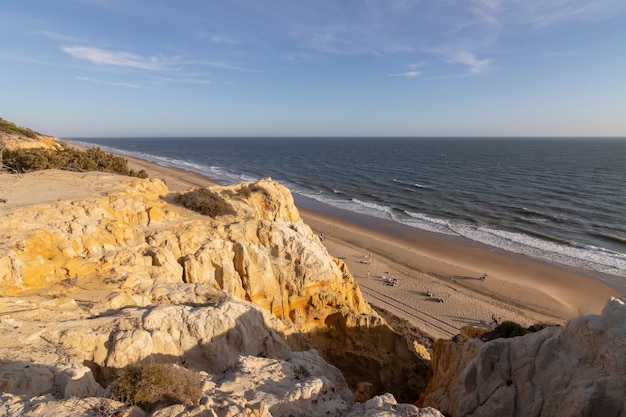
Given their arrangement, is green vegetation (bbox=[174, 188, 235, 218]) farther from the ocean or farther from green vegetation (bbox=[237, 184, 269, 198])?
the ocean

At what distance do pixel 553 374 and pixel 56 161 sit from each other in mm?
20391

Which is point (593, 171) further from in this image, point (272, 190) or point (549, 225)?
point (272, 190)

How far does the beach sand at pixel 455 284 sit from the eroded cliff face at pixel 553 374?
11.1 meters

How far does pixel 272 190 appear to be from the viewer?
1527cm

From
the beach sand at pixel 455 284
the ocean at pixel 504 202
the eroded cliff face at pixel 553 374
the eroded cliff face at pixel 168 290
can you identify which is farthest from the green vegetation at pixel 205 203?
the ocean at pixel 504 202

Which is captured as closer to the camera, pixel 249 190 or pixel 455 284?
pixel 249 190

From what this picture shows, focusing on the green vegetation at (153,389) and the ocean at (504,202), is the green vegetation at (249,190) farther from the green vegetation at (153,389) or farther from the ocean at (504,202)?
the ocean at (504,202)

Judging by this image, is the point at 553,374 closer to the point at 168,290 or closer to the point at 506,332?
the point at 506,332

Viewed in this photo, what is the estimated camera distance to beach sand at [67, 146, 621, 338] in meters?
20.8

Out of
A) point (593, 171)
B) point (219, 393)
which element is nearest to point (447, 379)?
point (219, 393)

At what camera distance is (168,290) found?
883 centimetres

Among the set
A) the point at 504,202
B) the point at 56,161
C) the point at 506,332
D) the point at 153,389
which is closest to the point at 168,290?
the point at 153,389

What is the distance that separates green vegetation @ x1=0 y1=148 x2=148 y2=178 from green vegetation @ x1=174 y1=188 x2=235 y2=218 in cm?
780

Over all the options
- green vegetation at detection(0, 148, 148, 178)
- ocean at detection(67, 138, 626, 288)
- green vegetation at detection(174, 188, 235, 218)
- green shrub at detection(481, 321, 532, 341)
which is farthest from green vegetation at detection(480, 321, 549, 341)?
ocean at detection(67, 138, 626, 288)
